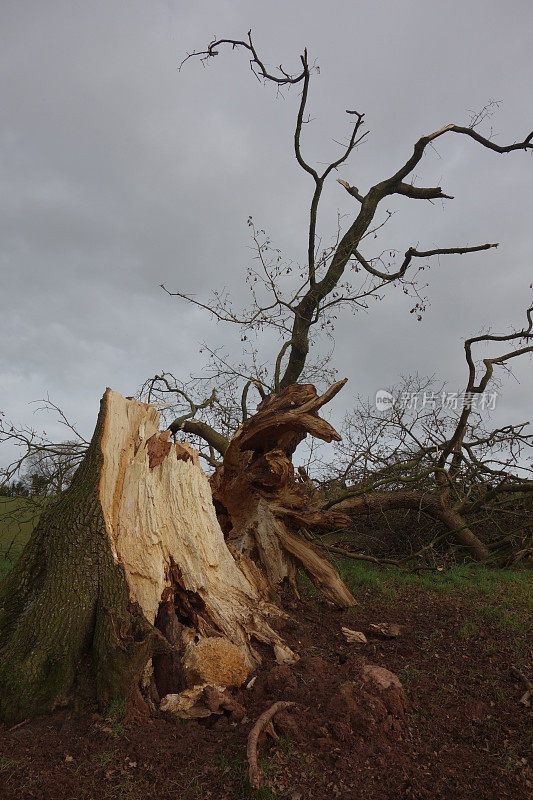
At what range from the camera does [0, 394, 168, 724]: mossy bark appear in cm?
371

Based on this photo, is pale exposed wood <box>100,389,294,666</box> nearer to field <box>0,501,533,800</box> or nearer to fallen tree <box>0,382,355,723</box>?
fallen tree <box>0,382,355,723</box>

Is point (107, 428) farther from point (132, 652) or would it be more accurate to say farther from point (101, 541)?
point (132, 652)

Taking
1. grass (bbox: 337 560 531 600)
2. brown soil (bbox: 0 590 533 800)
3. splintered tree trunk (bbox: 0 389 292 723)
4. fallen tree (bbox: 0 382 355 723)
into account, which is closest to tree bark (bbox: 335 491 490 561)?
grass (bbox: 337 560 531 600)

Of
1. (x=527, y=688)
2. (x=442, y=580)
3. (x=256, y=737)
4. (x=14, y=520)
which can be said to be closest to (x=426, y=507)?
(x=442, y=580)

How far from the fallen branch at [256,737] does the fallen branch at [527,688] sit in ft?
5.83

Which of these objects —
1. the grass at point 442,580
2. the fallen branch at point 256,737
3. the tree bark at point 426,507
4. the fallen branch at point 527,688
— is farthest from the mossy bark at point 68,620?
the tree bark at point 426,507

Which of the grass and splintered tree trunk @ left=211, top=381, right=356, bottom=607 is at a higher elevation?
splintered tree trunk @ left=211, top=381, right=356, bottom=607

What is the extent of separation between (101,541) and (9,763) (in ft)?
4.94

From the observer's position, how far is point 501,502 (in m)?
9.12

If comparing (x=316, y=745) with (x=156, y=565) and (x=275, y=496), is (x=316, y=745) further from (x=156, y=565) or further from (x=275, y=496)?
(x=275, y=496)

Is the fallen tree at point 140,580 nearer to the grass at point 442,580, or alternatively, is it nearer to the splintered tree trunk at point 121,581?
the splintered tree trunk at point 121,581

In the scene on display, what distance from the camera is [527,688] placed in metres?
4.15

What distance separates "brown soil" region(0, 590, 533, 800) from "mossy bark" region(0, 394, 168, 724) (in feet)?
0.68

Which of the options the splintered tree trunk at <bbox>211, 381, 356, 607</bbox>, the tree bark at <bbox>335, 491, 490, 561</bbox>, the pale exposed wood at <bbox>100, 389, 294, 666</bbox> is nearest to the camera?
the pale exposed wood at <bbox>100, 389, 294, 666</bbox>
